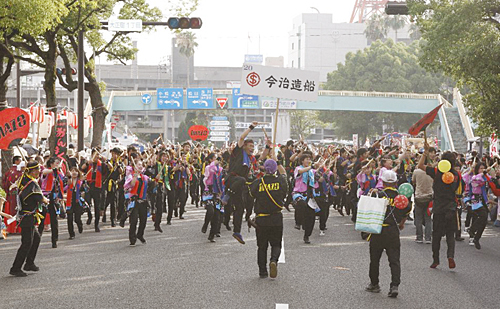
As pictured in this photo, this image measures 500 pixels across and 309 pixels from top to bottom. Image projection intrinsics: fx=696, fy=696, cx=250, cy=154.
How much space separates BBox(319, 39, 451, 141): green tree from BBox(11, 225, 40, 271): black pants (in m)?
60.4

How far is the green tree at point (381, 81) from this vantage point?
68938 millimetres

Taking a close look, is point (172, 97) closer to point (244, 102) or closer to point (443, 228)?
point (244, 102)

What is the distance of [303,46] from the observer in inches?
5300

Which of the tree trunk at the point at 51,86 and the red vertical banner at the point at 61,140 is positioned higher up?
the tree trunk at the point at 51,86

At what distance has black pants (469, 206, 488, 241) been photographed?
13.5 metres

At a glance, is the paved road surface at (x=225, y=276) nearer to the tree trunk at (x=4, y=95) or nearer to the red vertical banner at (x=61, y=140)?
the tree trunk at (x=4, y=95)

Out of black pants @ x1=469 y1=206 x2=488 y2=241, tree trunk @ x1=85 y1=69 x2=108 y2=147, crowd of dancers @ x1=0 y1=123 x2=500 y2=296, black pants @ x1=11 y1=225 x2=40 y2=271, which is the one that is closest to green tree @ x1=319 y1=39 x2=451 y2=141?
tree trunk @ x1=85 y1=69 x2=108 y2=147

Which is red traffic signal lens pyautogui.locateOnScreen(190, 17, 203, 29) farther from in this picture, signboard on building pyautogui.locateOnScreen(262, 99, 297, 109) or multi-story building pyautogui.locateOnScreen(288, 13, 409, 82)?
multi-story building pyautogui.locateOnScreen(288, 13, 409, 82)

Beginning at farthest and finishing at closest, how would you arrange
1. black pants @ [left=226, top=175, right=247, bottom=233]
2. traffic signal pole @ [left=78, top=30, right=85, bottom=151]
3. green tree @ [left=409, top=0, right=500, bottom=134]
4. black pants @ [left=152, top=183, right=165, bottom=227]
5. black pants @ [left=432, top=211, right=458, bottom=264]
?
traffic signal pole @ [left=78, top=30, right=85, bottom=151], green tree @ [left=409, top=0, right=500, bottom=134], black pants @ [left=152, top=183, right=165, bottom=227], black pants @ [left=226, top=175, right=247, bottom=233], black pants @ [left=432, top=211, right=458, bottom=264]

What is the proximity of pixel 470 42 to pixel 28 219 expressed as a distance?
13.7 metres

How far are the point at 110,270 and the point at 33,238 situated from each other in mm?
1212

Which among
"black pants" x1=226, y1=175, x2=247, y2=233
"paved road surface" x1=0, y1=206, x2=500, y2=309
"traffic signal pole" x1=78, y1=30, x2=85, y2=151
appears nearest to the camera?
"paved road surface" x1=0, y1=206, x2=500, y2=309

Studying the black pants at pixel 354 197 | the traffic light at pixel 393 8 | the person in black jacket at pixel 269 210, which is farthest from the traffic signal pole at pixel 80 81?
the person in black jacket at pixel 269 210

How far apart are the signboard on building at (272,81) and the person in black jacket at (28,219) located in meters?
6.34
